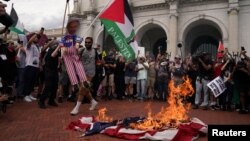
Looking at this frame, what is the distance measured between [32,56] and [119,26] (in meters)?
3.13

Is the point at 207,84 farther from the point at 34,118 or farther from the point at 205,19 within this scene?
the point at 205,19

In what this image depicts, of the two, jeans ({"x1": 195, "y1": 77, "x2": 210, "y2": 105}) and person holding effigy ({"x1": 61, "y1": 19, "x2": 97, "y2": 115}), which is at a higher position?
person holding effigy ({"x1": 61, "y1": 19, "x2": 97, "y2": 115})

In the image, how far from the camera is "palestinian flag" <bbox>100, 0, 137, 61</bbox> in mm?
9482

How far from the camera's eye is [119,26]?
9.73m

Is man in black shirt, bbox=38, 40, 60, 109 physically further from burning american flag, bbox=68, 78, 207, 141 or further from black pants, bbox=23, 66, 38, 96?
burning american flag, bbox=68, 78, 207, 141

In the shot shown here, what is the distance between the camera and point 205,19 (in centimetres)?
2467

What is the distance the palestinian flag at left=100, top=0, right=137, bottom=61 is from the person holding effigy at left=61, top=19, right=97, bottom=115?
1942mm

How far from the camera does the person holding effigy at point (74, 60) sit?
24.8 feet

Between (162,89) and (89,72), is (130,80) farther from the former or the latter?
(89,72)

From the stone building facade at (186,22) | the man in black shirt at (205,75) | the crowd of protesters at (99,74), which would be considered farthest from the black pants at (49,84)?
the stone building facade at (186,22)

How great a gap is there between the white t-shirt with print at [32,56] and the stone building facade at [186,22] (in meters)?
16.3

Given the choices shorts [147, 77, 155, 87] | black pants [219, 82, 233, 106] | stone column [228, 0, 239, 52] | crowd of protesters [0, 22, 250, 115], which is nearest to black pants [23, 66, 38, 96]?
crowd of protesters [0, 22, 250, 115]

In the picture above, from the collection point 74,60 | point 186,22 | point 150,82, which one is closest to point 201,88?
point 150,82

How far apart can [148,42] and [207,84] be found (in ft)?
70.1
